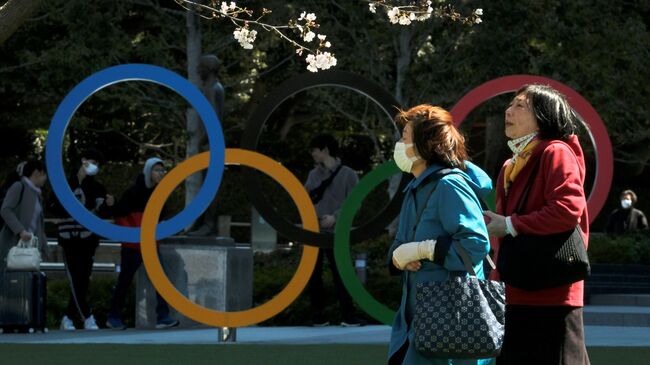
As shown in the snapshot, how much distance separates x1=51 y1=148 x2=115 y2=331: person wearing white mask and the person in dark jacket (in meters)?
0.19

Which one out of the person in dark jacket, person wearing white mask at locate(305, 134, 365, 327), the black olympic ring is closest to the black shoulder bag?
the black olympic ring

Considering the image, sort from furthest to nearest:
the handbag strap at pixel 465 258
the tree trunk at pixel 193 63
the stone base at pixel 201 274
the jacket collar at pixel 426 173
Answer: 1. the tree trunk at pixel 193 63
2. the stone base at pixel 201 274
3. the jacket collar at pixel 426 173
4. the handbag strap at pixel 465 258

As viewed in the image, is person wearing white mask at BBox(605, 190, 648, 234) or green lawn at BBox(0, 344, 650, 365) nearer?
green lawn at BBox(0, 344, 650, 365)

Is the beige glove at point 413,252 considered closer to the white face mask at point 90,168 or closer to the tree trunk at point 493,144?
the white face mask at point 90,168

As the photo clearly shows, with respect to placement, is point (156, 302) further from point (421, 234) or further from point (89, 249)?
point (421, 234)

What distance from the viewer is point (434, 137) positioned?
6.79 meters

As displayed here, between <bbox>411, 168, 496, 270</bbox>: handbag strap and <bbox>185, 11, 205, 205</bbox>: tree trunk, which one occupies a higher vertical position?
<bbox>185, 11, 205, 205</bbox>: tree trunk

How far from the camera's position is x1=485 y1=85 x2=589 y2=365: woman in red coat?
22.3 ft

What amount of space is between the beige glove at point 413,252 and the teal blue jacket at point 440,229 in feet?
0.11

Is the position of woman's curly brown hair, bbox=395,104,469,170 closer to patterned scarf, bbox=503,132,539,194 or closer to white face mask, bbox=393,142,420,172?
white face mask, bbox=393,142,420,172

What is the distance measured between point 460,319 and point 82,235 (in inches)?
401

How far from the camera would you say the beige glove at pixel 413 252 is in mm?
6594

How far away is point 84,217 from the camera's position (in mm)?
14508

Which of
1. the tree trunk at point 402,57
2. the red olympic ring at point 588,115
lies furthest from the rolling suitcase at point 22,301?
the tree trunk at point 402,57
